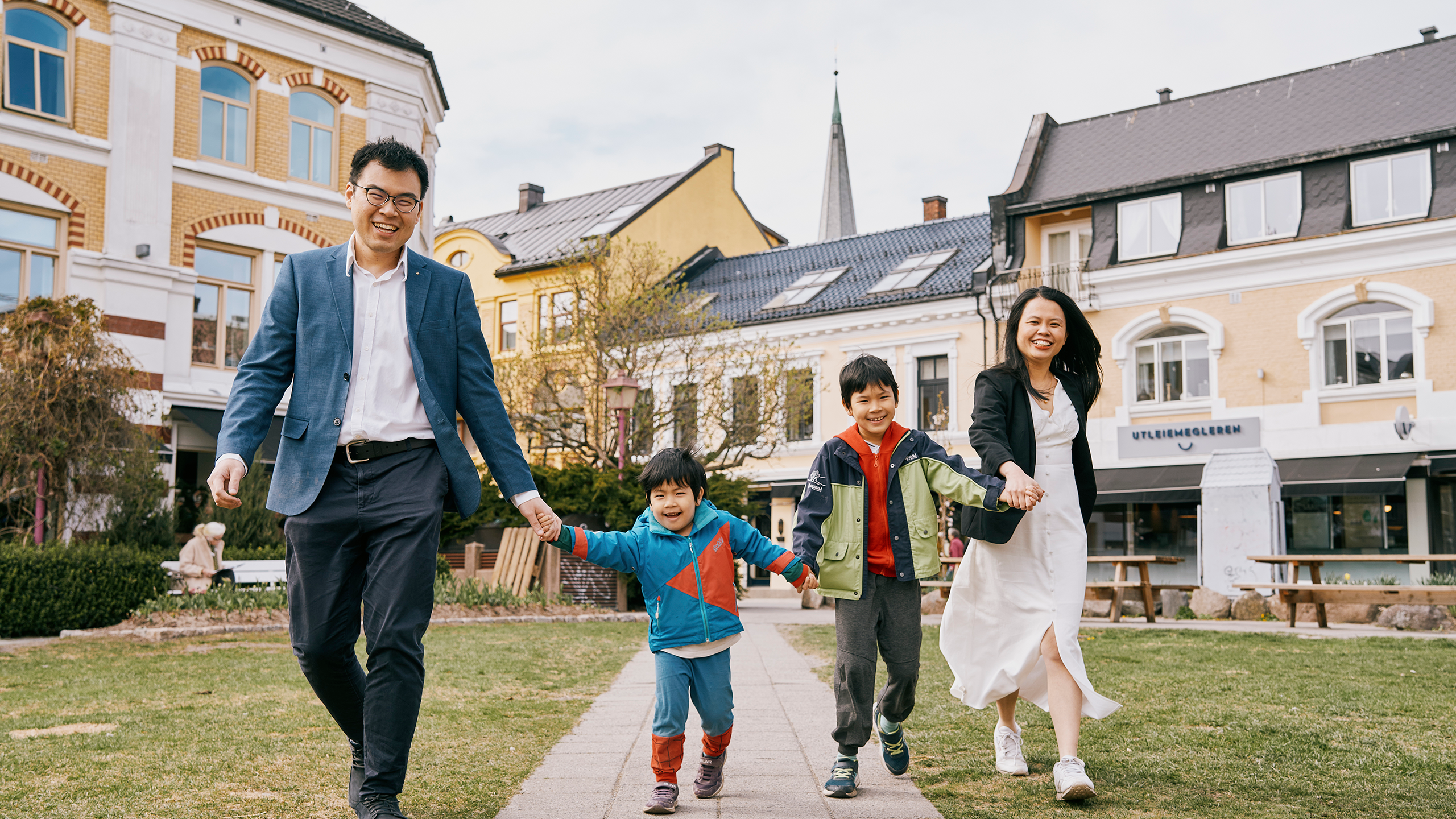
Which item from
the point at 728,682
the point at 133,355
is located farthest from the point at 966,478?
the point at 133,355

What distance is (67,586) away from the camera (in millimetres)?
13562

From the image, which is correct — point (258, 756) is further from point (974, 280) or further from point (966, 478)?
point (974, 280)

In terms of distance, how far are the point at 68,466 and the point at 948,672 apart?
12.0 m

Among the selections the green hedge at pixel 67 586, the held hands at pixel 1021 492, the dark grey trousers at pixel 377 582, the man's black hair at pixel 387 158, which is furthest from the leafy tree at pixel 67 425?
the held hands at pixel 1021 492

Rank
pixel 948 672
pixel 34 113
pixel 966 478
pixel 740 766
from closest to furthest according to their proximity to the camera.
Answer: pixel 966 478 → pixel 740 766 → pixel 948 672 → pixel 34 113

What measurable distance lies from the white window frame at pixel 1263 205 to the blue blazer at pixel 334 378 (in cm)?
2333

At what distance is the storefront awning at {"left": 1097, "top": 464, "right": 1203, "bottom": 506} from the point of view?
79.3ft

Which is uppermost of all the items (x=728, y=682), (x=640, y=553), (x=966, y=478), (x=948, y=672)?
(x=966, y=478)

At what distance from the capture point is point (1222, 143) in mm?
25812

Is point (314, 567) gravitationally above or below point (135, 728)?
above

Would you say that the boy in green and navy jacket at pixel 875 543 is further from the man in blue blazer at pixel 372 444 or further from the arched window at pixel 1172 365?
the arched window at pixel 1172 365

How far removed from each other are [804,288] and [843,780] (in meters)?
29.3

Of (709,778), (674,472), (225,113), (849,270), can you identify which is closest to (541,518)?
(674,472)

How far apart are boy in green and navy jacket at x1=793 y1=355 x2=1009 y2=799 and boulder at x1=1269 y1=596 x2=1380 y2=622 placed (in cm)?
1121
